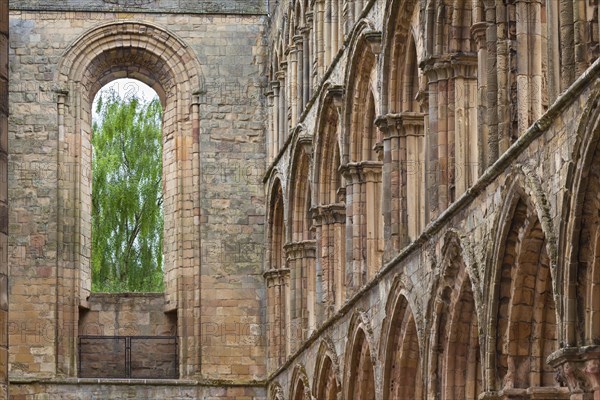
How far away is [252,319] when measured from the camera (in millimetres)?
34875

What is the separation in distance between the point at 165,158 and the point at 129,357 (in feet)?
13.4

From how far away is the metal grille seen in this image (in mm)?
35531

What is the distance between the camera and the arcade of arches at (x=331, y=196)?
55.2 ft

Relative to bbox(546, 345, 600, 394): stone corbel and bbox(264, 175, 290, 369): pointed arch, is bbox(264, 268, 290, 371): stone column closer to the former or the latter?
bbox(264, 175, 290, 369): pointed arch

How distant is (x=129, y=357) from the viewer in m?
35.6

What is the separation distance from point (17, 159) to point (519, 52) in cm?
1870

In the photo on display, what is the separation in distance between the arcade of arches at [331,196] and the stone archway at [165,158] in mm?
46

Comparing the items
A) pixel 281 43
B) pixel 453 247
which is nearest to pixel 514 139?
pixel 453 247

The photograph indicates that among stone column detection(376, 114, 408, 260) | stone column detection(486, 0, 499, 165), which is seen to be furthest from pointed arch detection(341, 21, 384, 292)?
stone column detection(486, 0, 499, 165)

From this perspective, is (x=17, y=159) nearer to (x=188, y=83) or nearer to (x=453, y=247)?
(x=188, y=83)

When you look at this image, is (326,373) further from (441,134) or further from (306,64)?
(441,134)

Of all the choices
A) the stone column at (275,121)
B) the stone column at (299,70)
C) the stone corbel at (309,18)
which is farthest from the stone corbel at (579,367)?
the stone column at (275,121)

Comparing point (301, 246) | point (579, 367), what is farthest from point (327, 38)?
point (579, 367)

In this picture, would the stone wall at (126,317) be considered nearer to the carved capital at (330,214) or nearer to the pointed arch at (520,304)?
the carved capital at (330,214)
